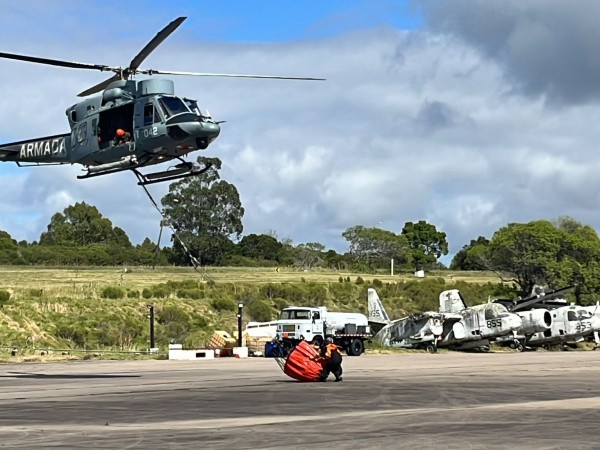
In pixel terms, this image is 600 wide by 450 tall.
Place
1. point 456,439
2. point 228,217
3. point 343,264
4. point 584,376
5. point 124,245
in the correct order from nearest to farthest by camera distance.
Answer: point 456,439
point 584,376
point 228,217
point 124,245
point 343,264

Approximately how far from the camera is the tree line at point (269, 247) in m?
64.6

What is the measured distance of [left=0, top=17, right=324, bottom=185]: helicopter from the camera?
83.6 feet

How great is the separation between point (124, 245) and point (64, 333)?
207 feet

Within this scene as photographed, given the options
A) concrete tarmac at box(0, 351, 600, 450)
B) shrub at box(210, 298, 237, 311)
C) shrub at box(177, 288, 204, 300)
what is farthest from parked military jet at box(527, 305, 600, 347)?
shrub at box(177, 288, 204, 300)

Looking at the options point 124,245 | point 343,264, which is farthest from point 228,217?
point 343,264

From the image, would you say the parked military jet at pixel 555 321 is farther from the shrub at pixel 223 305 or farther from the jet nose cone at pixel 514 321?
the shrub at pixel 223 305

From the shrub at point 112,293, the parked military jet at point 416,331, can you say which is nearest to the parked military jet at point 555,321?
the parked military jet at point 416,331

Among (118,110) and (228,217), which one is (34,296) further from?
(118,110)

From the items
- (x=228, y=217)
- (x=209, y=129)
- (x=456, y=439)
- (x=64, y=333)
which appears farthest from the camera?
(x=228, y=217)

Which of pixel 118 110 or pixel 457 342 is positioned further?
pixel 457 342

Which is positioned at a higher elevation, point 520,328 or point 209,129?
point 209,129

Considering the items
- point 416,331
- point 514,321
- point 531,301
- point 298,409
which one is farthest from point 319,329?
point 298,409

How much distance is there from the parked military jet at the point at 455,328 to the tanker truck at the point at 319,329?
4707mm

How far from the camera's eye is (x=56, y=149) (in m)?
28.8
